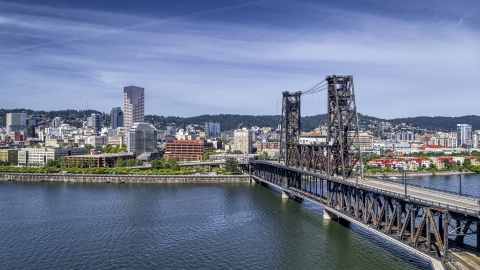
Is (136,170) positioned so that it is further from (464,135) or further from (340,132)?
(464,135)

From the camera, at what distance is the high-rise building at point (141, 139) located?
111 metres

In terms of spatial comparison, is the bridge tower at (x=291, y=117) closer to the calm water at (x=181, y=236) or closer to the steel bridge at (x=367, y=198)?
the steel bridge at (x=367, y=198)

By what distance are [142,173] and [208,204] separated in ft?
103

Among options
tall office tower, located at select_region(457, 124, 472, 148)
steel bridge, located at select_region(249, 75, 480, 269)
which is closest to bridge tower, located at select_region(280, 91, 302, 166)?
steel bridge, located at select_region(249, 75, 480, 269)

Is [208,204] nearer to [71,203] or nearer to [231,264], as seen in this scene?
[71,203]

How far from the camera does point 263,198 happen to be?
51312 millimetres

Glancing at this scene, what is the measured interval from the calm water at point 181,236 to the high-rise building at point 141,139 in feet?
196

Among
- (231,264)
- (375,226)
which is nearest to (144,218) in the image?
(231,264)

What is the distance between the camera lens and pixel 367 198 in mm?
28672

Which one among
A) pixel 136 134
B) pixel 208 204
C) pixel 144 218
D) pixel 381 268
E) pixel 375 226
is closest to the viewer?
pixel 381 268

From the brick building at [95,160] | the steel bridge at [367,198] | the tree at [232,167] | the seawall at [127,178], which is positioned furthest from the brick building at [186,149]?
the steel bridge at [367,198]

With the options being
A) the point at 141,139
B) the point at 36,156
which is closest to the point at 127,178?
the point at 36,156

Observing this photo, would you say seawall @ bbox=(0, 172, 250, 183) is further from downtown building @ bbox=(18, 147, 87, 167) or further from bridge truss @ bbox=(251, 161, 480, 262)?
bridge truss @ bbox=(251, 161, 480, 262)

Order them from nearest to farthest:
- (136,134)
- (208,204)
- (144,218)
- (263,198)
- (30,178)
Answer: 1. (144,218)
2. (208,204)
3. (263,198)
4. (30,178)
5. (136,134)
